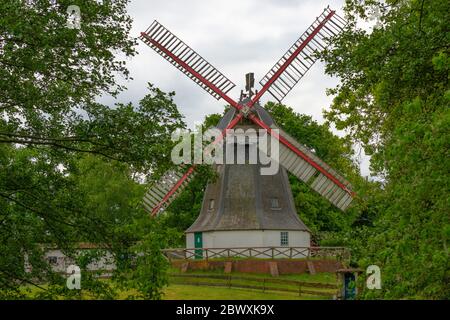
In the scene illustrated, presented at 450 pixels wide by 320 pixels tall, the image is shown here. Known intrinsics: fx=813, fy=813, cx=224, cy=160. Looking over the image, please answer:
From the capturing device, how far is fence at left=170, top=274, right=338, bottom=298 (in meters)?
32.2

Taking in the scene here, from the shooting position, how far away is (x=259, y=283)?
3544cm

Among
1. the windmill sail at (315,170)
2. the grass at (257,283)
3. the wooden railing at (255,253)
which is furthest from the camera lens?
the windmill sail at (315,170)

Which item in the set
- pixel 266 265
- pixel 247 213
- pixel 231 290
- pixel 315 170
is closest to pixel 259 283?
pixel 231 290

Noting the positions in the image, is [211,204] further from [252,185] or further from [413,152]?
[413,152]

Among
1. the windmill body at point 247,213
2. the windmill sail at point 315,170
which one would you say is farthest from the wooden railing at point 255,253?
the windmill sail at point 315,170

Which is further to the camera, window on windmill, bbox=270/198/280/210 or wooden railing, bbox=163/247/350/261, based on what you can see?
window on windmill, bbox=270/198/280/210

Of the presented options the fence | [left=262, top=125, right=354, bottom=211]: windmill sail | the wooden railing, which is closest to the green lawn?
the fence

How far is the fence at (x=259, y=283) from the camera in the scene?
32.2 meters

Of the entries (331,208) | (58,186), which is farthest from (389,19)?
(331,208)

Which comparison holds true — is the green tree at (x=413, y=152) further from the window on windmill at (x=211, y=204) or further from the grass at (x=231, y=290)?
the window on windmill at (x=211, y=204)

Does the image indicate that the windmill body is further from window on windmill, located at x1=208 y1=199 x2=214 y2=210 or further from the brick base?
the brick base
